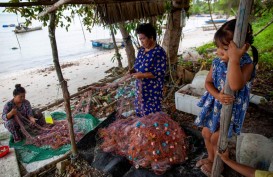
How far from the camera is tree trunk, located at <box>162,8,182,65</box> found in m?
5.19

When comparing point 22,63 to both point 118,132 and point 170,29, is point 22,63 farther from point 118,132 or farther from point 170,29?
point 118,132

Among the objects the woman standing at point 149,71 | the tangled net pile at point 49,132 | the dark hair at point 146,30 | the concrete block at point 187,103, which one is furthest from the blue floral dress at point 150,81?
the concrete block at point 187,103

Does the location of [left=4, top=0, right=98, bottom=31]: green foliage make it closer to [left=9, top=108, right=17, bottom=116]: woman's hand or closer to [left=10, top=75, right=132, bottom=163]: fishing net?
[left=10, top=75, right=132, bottom=163]: fishing net

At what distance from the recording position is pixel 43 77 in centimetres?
1205

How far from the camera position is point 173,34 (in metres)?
5.43

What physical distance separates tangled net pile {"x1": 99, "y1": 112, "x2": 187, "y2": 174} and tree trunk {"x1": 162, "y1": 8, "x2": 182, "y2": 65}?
2873 millimetres

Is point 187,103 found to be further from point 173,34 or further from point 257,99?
point 173,34

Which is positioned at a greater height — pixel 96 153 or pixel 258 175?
pixel 258 175

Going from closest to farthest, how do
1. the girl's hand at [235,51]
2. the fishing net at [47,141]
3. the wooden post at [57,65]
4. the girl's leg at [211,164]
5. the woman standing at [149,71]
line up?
1. the girl's hand at [235,51]
2. the girl's leg at [211,164]
3. the wooden post at [57,65]
4. the woman standing at [149,71]
5. the fishing net at [47,141]

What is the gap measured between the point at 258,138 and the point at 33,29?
1885 inches

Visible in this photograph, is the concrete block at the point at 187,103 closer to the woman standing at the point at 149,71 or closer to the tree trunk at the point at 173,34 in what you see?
the woman standing at the point at 149,71

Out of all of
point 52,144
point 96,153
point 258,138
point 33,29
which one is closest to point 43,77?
point 52,144

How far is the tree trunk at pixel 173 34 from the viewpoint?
519cm

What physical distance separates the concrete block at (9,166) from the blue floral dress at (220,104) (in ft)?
9.19
